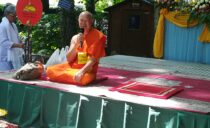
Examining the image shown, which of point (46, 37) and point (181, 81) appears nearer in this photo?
point (181, 81)

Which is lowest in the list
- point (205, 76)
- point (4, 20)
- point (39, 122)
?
point (39, 122)

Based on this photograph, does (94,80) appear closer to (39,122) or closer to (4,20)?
(39,122)

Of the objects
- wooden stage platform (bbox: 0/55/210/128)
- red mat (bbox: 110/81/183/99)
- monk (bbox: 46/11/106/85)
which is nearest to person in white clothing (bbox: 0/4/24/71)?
wooden stage platform (bbox: 0/55/210/128)

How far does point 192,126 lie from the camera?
3568mm

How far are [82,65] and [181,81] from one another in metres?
1.43

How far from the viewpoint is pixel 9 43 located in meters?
5.45

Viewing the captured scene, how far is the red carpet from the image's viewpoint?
438cm

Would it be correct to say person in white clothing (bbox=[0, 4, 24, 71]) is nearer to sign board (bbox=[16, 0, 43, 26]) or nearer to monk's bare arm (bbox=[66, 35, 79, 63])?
sign board (bbox=[16, 0, 43, 26])

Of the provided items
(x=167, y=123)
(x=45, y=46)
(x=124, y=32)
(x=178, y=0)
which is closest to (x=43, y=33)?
(x=45, y=46)

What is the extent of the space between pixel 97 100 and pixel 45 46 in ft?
21.3

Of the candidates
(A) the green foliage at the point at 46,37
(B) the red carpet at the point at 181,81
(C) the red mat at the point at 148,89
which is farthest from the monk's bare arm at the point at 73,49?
(A) the green foliage at the point at 46,37

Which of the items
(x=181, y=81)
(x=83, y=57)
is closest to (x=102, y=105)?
(x=83, y=57)

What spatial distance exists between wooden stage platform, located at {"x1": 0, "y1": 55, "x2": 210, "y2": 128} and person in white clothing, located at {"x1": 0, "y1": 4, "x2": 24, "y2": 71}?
1.41 ft

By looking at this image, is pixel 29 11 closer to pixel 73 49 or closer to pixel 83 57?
pixel 73 49
